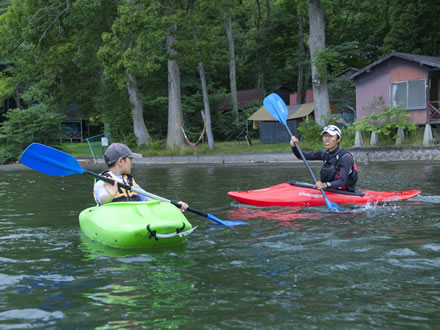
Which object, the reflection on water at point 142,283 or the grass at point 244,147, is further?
the grass at point 244,147

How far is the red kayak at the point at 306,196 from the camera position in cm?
878

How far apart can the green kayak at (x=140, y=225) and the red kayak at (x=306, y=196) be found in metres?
3.19

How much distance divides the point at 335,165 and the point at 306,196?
0.78 m

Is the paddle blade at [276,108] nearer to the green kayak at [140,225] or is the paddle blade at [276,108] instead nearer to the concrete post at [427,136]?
the green kayak at [140,225]

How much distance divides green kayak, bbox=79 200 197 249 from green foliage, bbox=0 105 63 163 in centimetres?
2480

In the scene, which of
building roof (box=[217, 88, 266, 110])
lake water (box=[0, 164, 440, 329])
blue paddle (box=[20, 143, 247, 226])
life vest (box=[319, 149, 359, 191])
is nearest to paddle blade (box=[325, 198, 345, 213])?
lake water (box=[0, 164, 440, 329])

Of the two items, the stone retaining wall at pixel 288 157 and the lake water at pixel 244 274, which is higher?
the stone retaining wall at pixel 288 157

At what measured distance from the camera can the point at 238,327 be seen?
356 centimetres

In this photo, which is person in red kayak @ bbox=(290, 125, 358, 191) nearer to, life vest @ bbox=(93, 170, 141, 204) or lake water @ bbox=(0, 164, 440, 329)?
lake water @ bbox=(0, 164, 440, 329)

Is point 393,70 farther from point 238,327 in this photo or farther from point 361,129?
point 238,327

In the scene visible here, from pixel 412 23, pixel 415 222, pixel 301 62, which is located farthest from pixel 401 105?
pixel 415 222

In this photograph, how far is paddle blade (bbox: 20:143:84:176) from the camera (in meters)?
6.85

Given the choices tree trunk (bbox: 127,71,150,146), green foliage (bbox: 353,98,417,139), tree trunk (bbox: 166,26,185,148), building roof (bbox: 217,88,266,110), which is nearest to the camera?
green foliage (bbox: 353,98,417,139)

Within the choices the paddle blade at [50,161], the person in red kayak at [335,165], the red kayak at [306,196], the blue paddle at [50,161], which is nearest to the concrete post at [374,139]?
the red kayak at [306,196]
